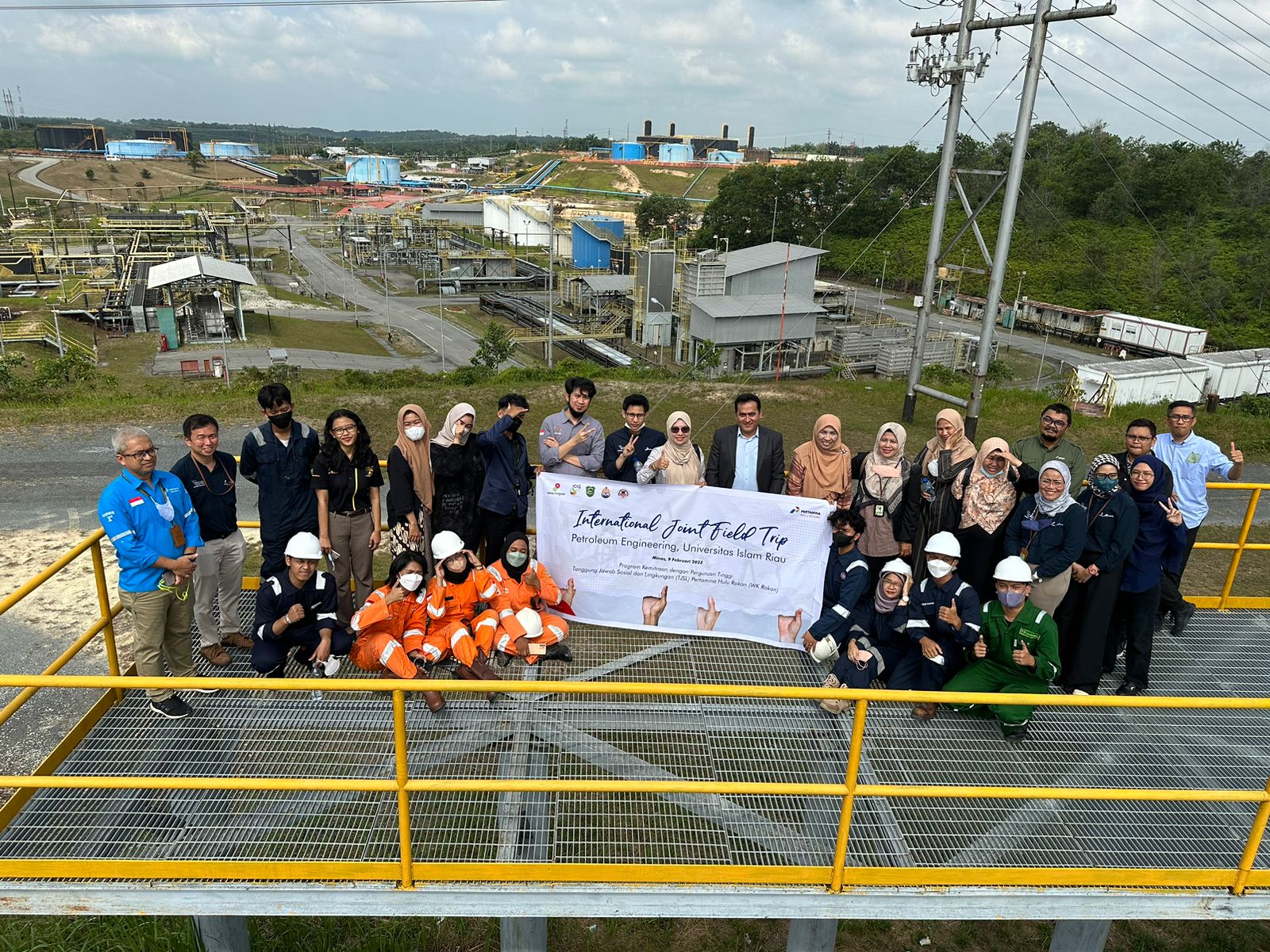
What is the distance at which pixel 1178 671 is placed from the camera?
633cm

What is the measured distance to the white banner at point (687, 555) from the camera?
20.6 feet

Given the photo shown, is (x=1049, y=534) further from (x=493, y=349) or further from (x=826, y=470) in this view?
(x=493, y=349)

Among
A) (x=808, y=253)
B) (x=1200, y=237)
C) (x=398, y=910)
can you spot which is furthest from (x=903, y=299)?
(x=398, y=910)

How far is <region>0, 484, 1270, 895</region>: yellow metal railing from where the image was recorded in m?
3.91

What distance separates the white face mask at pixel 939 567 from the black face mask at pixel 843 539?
0.67 metres

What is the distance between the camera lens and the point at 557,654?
611cm

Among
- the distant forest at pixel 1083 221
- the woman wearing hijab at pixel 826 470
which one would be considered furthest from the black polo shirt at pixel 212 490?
the distant forest at pixel 1083 221

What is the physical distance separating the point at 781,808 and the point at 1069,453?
3650mm

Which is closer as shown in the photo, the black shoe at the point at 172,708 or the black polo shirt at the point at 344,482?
the black shoe at the point at 172,708

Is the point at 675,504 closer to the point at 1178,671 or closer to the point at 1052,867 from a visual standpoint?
the point at 1052,867

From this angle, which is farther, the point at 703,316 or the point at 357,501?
the point at 703,316

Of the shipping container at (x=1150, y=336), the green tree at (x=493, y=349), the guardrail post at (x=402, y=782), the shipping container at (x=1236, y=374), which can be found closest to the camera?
the guardrail post at (x=402, y=782)

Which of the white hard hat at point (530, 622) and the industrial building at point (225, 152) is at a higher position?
the industrial building at point (225, 152)

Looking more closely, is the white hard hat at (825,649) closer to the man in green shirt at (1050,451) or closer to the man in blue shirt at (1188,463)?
the man in green shirt at (1050,451)
